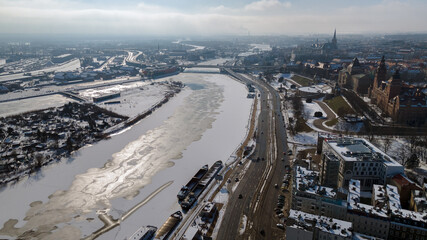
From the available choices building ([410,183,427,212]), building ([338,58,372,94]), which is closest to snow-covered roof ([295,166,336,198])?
building ([410,183,427,212])

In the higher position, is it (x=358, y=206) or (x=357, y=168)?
(x=357, y=168)

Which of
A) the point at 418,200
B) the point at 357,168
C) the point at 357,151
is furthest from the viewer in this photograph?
the point at 357,151

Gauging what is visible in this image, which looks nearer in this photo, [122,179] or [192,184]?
[192,184]

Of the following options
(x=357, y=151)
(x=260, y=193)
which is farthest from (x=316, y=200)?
(x=357, y=151)

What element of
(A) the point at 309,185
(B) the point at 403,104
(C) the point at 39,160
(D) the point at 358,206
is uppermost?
(B) the point at 403,104

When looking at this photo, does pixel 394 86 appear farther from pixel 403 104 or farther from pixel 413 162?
pixel 413 162

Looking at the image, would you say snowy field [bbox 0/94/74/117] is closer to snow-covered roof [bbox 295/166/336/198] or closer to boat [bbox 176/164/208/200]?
boat [bbox 176/164/208/200]

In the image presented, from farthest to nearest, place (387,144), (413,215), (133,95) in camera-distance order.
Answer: (133,95), (387,144), (413,215)
